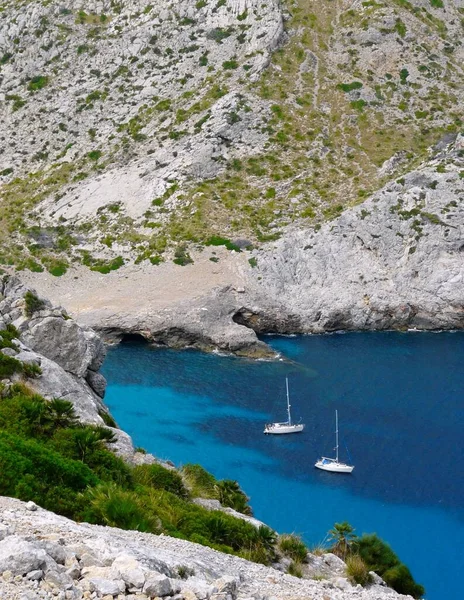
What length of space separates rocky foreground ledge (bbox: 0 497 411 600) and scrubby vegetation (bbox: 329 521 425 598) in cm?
465

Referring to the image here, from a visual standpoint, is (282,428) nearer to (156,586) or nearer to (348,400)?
(348,400)

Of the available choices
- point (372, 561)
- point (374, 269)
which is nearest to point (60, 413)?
point (372, 561)

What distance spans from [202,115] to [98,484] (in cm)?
7587

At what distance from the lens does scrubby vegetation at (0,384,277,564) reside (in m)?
13.6

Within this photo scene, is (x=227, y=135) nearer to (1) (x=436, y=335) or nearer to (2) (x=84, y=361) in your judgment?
(1) (x=436, y=335)

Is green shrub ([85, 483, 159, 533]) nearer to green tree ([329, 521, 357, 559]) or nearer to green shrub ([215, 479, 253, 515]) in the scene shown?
green shrub ([215, 479, 253, 515])

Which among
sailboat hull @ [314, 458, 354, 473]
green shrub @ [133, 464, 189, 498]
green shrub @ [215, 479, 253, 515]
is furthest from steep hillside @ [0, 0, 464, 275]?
green shrub @ [133, 464, 189, 498]

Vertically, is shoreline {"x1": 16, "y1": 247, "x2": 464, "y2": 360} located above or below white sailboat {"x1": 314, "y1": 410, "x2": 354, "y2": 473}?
above

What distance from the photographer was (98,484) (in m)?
15.1

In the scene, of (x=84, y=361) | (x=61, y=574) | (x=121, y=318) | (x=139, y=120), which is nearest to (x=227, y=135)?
(x=139, y=120)

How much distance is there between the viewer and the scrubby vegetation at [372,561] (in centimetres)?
1814

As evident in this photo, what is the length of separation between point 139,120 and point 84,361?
60.7 meters

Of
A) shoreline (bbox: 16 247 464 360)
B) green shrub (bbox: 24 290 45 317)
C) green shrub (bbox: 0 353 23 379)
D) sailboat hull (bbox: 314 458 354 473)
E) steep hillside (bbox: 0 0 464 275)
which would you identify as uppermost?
steep hillside (bbox: 0 0 464 275)

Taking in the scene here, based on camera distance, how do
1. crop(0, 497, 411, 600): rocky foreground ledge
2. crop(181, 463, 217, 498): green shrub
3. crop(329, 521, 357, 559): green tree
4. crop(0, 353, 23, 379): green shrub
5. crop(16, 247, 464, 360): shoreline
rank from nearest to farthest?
crop(0, 497, 411, 600): rocky foreground ledge, crop(329, 521, 357, 559): green tree, crop(181, 463, 217, 498): green shrub, crop(0, 353, 23, 379): green shrub, crop(16, 247, 464, 360): shoreline
